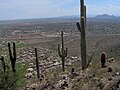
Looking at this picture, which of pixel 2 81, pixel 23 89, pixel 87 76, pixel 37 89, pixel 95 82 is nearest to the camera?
pixel 95 82

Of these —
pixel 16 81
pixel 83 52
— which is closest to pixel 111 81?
pixel 83 52

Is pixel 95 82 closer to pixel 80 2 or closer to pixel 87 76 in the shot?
pixel 87 76

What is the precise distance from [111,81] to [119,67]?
1334 millimetres

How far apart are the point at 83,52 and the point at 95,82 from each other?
2.98 m

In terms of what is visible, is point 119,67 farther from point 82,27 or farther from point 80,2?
point 80,2

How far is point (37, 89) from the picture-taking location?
1426 centimetres

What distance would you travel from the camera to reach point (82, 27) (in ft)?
47.3

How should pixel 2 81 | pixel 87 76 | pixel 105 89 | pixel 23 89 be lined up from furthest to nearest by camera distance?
pixel 23 89
pixel 2 81
pixel 87 76
pixel 105 89

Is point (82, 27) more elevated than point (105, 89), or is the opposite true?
point (82, 27)

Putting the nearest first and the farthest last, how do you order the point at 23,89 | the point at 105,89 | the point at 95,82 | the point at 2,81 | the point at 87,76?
the point at 105,89, the point at 95,82, the point at 87,76, the point at 2,81, the point at 23,89

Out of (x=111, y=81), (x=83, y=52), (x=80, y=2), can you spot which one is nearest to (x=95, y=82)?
(x=111, y=81)

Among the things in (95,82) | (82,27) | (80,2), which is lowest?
(95,82)

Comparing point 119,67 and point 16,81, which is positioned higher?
point 119,67

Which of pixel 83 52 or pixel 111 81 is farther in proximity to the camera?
pixel 83 52
